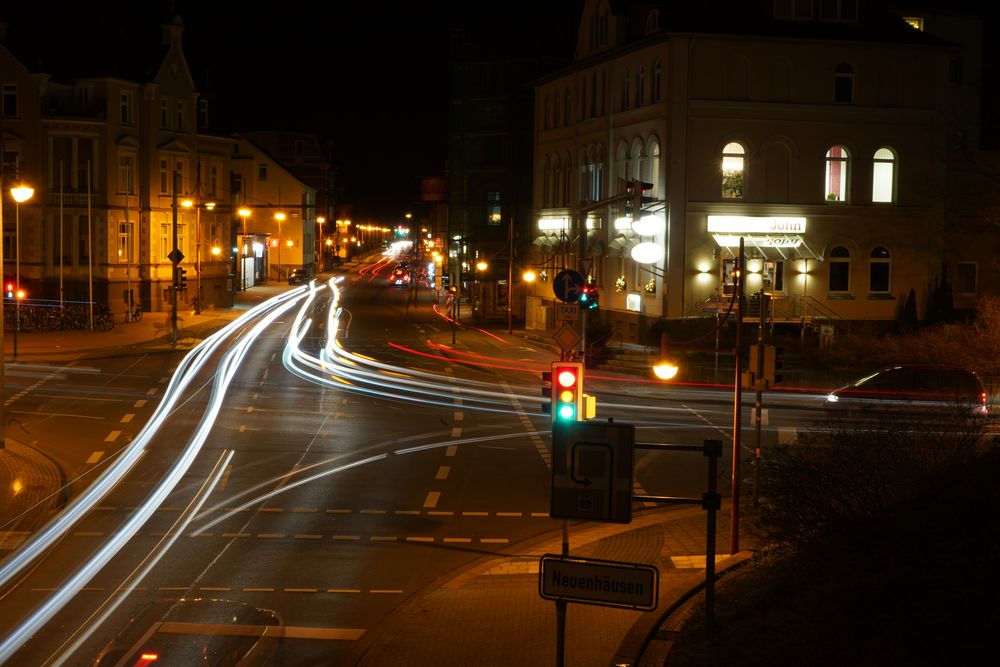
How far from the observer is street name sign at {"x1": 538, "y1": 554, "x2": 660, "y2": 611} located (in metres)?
→ 8.44

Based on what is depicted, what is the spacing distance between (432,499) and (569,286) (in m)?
4.49

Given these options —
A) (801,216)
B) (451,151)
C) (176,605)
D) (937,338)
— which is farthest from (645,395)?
(451,151)

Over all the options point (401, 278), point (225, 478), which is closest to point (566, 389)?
point (225, 478)

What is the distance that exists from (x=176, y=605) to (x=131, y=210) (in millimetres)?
50648

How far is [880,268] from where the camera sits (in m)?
46.8

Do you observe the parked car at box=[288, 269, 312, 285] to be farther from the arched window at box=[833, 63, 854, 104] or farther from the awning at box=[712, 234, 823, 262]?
the arched window at box=[833, 63, 854, 104]

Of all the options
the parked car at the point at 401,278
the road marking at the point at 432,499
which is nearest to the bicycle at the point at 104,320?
the road marking at the point at 432,499

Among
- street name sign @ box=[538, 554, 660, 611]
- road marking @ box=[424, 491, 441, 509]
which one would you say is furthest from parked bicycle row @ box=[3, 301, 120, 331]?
street name sign @ box=[538, 554, 660, 611]

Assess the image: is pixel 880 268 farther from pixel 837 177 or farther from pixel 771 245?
pixel 771 245

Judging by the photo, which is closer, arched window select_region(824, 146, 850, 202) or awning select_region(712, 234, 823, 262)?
awning select_region(712, 234, 823, 262)

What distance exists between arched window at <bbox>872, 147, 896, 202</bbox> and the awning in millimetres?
3652

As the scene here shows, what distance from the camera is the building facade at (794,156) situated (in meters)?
44.9

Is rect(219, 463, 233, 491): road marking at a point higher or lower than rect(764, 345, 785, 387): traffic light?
lower

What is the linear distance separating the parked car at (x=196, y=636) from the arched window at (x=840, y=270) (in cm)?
3702
